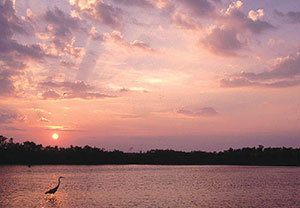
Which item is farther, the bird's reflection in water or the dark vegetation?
the dark vegetation

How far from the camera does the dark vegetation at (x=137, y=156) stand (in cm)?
15100

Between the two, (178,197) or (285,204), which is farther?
(178,197)

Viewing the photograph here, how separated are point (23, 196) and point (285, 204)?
1058 inches

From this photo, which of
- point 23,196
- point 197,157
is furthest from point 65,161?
point 23,196

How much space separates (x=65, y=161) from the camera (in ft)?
525

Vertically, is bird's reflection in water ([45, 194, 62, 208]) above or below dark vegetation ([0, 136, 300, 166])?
below

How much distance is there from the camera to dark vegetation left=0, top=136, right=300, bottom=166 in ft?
495

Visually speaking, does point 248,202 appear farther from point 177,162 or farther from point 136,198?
point 177,162

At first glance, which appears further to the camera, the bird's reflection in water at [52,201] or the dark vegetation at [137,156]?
the dark vegetation at [137,156]

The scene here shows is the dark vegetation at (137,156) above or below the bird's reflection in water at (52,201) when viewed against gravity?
above

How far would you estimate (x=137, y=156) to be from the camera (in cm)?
18662

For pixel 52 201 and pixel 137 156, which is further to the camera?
pixel 137 156

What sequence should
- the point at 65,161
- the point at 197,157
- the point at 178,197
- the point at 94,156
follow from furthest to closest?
the point at 197,157 → the point at 94,156 → the point at 65,161 → the point at 178,197

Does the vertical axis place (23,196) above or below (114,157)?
below
